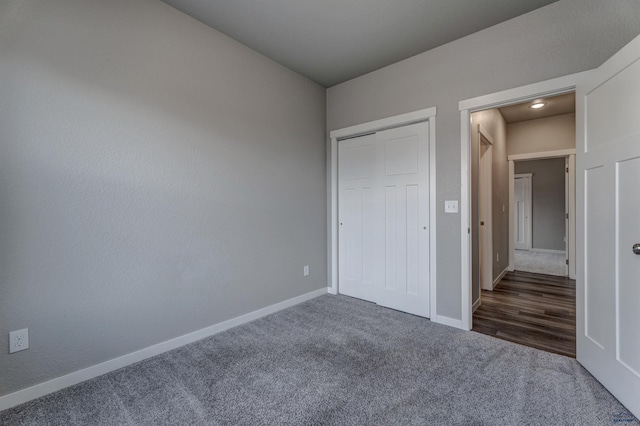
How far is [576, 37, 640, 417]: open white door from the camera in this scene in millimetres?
1524

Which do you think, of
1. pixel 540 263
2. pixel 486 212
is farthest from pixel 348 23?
pixel 540 263

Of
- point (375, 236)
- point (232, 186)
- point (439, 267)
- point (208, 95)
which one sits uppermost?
point (208, 95)

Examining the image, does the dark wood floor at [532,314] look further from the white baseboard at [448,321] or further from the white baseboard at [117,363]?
the white baseboard at [117,363]

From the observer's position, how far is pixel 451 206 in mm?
2705

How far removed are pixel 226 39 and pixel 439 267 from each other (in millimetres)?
2966

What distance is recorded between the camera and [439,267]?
110 inches

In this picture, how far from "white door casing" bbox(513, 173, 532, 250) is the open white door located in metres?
6.21

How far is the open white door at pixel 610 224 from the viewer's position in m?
1.52

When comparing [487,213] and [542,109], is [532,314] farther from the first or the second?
[542,109]

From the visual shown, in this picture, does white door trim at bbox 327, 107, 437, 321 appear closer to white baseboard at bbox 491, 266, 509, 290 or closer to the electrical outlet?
white baseboard at bbox 491, 266, 509, 290

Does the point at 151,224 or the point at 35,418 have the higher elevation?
the point at 151,224

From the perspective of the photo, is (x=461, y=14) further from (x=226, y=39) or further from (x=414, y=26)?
(x=226, y=39)

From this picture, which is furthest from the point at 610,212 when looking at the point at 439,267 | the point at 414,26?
the point at 414,26

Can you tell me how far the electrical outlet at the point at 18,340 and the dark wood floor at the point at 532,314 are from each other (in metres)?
3.33
